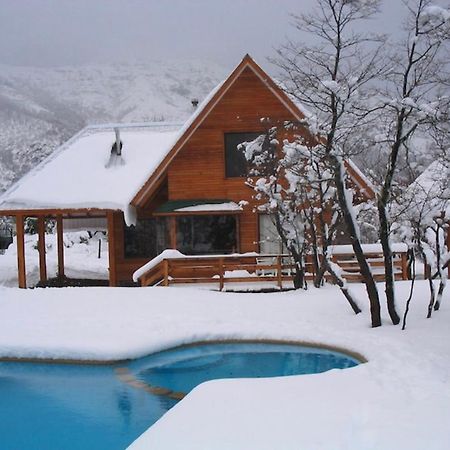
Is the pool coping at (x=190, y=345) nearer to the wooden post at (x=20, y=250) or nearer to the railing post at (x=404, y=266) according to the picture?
the railing post at (x=404, y=266)

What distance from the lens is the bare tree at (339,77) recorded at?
9.25 meters

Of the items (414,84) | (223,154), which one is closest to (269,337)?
(414,84)

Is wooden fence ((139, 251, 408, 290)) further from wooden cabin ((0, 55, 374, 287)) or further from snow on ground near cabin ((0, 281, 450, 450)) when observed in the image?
wooden cabin ((0, 55, 374, 287))

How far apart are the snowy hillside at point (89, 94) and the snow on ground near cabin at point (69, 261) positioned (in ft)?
137

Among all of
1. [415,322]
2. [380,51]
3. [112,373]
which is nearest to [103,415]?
[112,373]

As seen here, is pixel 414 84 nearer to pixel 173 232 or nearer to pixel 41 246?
pixel 173 232

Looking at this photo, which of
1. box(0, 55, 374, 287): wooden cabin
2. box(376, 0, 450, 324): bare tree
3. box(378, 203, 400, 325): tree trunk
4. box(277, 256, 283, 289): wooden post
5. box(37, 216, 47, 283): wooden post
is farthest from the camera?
box(37, 216, 47, 283): wooden post

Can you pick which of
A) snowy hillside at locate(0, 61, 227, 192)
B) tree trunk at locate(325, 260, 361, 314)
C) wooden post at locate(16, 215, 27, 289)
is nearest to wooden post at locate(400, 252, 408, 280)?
tree trunk at locate(325, 260, 361, 314)

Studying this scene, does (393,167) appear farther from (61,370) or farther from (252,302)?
(61,370)

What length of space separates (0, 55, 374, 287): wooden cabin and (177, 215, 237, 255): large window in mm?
30

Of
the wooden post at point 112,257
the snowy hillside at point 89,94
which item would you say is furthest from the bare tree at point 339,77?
the snowy hillside at point 89,94

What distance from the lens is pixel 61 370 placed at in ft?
30.4


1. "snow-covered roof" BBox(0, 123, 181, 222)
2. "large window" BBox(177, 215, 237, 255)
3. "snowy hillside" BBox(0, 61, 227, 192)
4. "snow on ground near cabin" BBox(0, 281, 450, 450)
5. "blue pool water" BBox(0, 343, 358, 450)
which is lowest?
"blue pool water" BBox(0, 343, 358, 450)

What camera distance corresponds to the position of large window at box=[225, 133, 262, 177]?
53.9 feet
